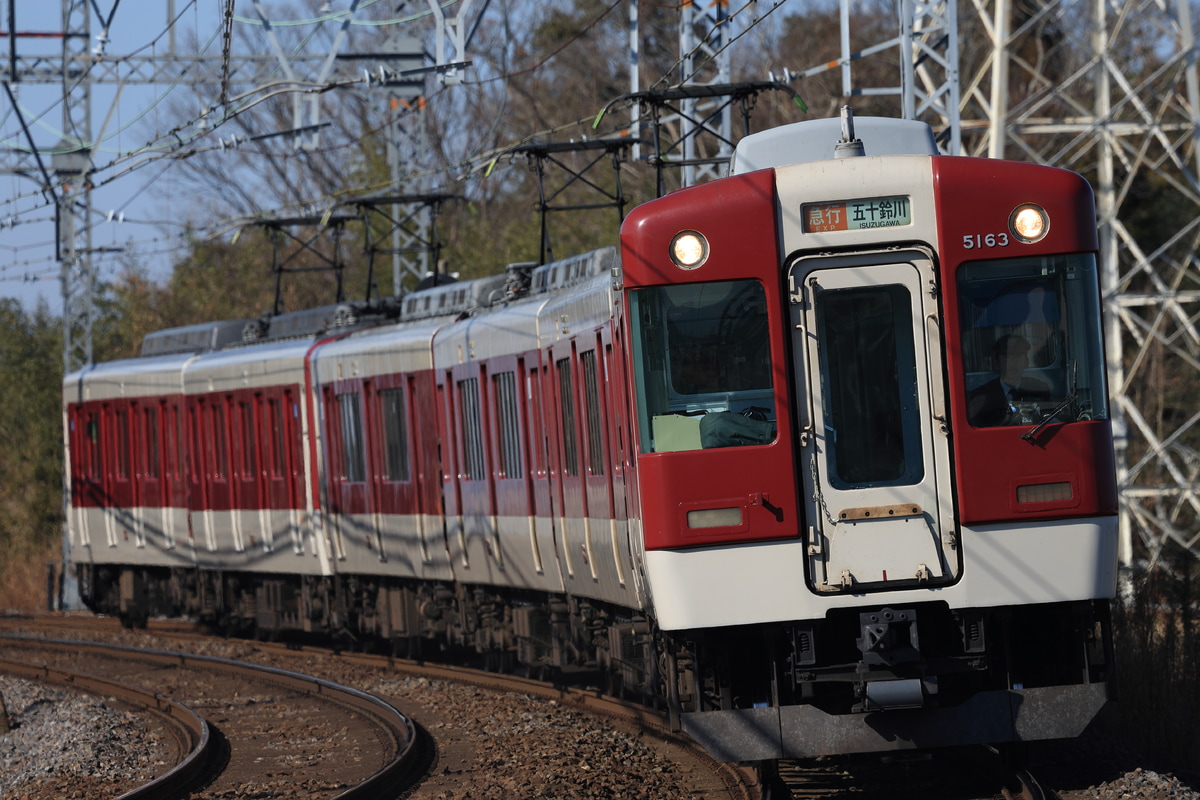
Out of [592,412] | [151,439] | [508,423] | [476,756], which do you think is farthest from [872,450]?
[151,439]

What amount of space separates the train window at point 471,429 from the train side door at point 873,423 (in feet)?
21.7

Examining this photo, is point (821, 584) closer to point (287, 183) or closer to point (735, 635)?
point (735, 635)

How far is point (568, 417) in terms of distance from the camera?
40.2ft

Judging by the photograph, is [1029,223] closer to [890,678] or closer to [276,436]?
[890,678]

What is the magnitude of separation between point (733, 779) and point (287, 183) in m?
36.3

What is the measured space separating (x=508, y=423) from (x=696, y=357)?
18.9 feet

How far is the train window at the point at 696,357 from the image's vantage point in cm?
836

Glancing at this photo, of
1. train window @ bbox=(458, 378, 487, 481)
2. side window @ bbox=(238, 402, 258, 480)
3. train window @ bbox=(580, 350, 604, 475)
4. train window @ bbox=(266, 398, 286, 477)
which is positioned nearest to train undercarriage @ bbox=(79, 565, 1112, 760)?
train window @ bbox=(580, 350, 604, 475)

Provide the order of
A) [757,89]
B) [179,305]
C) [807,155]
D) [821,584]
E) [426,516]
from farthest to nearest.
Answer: [179,305] < [426,516] < [757,89] < [807,155] < [821,584]

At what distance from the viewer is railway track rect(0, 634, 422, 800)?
11.0 m

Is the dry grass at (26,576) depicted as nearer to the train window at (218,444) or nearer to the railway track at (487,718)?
the train window at (218,444)

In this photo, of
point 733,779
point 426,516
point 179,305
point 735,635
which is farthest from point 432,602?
point 179,305

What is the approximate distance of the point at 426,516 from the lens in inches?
637

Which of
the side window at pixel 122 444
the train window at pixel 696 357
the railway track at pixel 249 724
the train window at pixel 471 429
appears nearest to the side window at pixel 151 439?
the side window at pixel 122 444
